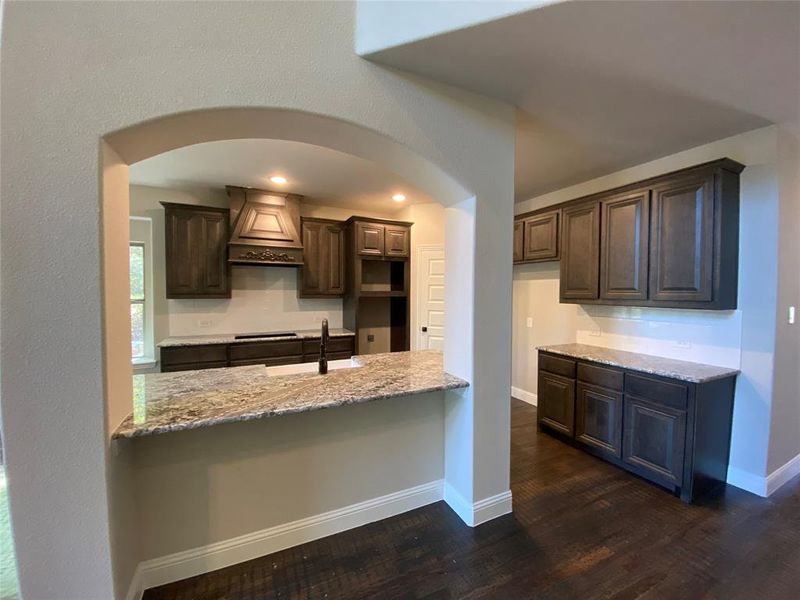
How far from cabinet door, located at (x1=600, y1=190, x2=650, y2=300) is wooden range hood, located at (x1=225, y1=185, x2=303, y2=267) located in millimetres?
3317

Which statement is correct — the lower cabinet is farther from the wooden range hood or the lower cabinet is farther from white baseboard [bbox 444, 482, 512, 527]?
white baseboard [bbox 444, 482, 512, 527]

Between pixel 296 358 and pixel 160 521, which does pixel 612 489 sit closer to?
pixel 160 521

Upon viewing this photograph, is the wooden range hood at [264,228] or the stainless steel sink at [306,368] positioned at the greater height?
the wooden range hood at [264,228]

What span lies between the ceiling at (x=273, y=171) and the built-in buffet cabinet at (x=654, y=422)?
9.05 ft

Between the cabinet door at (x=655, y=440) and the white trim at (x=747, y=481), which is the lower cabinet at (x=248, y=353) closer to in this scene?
the cabinet door at (x=655, y=440)

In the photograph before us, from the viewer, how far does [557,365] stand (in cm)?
321

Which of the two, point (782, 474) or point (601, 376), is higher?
point (601, 376)

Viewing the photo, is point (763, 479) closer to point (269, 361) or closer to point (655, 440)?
point (655, 440)

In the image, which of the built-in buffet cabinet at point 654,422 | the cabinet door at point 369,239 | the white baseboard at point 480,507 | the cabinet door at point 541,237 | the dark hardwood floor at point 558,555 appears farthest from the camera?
the cabinet door at point 369,239

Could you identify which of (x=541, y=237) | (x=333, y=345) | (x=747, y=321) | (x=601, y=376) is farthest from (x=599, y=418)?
(x=333, y=345)

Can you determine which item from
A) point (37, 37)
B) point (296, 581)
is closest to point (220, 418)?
point (296, 581)

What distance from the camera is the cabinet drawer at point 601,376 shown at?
106 inches

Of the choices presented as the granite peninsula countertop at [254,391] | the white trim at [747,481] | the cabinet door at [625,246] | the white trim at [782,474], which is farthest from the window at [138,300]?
the white trim at [782,474]

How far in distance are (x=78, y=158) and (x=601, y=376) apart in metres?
3.49
